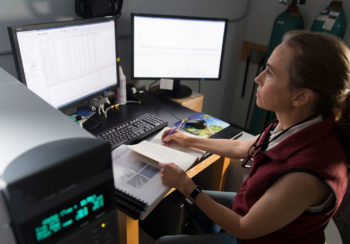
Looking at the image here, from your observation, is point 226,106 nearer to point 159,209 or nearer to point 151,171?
point 159,209

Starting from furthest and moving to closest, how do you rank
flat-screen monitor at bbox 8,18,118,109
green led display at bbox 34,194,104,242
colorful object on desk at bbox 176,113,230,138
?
colorful object on desk at bbox 176,113,230,138 < flat-screen monitor at bbox 8,18,118,109 < green led display at bbox 34,194,104,242

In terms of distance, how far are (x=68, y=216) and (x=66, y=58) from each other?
954 mm

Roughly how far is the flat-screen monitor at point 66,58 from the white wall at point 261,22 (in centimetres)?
164

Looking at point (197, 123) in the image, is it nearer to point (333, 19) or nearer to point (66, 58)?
point (66, 58)

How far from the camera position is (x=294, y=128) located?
3.06 ft

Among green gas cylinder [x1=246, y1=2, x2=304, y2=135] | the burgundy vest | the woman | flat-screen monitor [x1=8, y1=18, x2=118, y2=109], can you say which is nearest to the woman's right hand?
the woman

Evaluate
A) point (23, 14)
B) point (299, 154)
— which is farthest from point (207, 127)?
point (23, 14)

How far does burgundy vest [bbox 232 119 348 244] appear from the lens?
805 mm

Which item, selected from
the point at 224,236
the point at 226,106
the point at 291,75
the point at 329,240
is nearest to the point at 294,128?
the point at 291,75

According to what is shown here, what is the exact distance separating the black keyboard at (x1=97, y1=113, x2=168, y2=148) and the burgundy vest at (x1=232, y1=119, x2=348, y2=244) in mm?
538

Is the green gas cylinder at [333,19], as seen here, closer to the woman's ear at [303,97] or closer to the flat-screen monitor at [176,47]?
the flat-screen monitor at [176,47]

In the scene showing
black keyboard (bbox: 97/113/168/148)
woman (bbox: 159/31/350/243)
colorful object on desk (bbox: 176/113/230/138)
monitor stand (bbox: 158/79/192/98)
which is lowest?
colorful object on desk (bbox: 176/113/230/138)

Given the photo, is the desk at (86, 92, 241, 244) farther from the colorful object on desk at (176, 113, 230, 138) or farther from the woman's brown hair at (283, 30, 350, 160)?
the woman's brown hair at (283, 30, 350, 160)

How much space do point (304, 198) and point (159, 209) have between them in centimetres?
98
